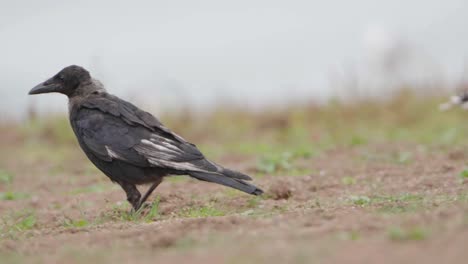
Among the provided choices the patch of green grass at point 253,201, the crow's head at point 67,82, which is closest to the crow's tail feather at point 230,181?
the patch of green grass at point 253,201

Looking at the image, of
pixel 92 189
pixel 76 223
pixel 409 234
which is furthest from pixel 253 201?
pixel 409 234

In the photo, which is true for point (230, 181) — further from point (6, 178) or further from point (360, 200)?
point (6, 178)

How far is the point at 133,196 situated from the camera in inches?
314

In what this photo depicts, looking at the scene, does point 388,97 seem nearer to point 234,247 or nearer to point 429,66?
point 429,66

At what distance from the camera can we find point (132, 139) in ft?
25.5

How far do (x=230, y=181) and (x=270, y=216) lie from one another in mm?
1195

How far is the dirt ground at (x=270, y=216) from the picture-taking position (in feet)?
14.9

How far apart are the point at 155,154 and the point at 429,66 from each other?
32.3ft

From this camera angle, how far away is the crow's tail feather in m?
7.16

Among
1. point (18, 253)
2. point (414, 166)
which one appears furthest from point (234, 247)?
point (414, 166)

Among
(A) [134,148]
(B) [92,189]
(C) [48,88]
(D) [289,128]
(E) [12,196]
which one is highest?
(D) [289,128]

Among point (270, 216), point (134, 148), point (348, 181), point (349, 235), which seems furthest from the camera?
point (348, 181)

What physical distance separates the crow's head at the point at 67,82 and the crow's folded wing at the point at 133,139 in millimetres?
585

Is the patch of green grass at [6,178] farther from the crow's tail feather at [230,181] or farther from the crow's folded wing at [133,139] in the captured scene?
the crow's tail feather at [230,181]
